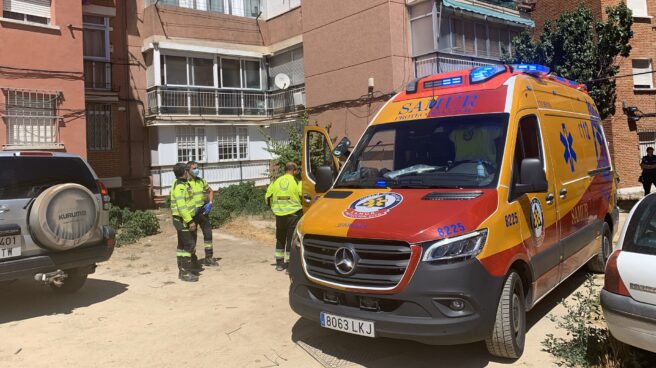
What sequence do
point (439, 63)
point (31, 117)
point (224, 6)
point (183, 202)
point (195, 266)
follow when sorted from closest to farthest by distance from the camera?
point (183, 202), point (195, 266), point (31, 117), point (439, 63), point (224, 6)

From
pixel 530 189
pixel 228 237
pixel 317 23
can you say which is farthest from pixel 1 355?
pixel 317 23

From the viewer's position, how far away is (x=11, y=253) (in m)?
5.31

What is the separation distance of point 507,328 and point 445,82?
2.62 m

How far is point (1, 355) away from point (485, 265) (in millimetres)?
4513

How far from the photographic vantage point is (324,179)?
550 centimetres

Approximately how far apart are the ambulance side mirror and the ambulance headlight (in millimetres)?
2025

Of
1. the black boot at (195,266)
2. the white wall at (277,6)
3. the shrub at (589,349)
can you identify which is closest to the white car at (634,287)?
the shrub at (589,349)

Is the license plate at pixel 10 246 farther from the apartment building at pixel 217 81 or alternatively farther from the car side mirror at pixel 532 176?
the apartment building at pixel 217 81

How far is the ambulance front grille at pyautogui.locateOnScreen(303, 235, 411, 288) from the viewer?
3713 millimetres

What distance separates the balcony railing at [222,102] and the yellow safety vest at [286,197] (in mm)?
11509

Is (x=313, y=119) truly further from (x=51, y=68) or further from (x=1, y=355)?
(x=1, y=355)

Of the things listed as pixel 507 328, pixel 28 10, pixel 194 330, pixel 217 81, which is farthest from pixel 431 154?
pixel 217 81

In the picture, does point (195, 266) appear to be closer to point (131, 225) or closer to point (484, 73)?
point (131, 225)

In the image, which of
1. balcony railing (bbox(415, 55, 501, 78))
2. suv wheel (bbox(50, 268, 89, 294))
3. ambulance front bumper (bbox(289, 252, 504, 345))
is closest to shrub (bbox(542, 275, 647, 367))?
ambulance front bumper (bbox(289, 252, 504, 345))
